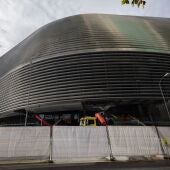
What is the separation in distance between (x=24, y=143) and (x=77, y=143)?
3067mm

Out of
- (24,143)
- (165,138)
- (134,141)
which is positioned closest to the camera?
(24,143)

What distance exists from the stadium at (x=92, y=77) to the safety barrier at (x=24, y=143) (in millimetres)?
29205

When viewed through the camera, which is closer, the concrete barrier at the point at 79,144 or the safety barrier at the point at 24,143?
the safety barrier at the point at 24,143

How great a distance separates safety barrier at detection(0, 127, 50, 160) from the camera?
48.1 ft

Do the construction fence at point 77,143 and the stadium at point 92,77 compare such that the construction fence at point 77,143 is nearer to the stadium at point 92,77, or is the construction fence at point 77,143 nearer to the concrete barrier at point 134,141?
the concrete barrier at point 134,141

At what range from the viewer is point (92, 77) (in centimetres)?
4997

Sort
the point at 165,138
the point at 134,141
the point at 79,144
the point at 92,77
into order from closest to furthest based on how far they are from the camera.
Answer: the point at 79,144 → the point at 134,141 → the point at 165,138 → the point at 92,77

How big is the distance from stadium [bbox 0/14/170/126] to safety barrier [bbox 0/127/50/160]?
2920cm

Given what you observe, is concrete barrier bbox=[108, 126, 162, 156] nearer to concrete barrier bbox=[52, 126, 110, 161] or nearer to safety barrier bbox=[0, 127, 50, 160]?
concrete barrier bbox=[52, 126, 110, 161]

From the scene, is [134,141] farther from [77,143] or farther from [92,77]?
[92,77]

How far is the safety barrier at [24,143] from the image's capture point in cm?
1466

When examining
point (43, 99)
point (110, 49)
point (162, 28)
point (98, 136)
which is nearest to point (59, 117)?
point (43, 99)

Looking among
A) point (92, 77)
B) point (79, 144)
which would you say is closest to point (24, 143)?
point (79, 144)

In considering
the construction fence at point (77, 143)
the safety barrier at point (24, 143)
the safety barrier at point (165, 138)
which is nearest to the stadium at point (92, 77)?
the safety barrier at point (165, 138)
